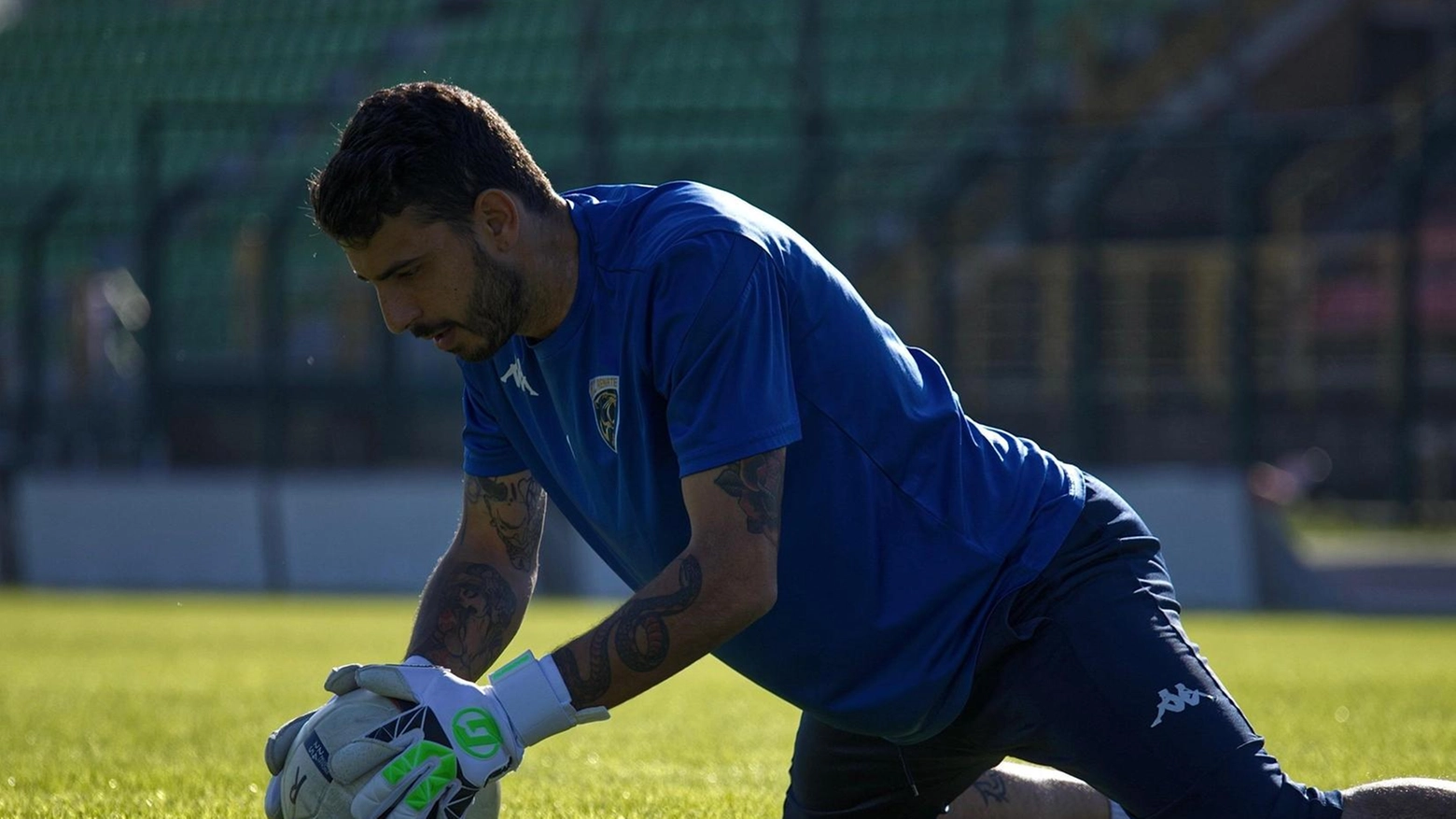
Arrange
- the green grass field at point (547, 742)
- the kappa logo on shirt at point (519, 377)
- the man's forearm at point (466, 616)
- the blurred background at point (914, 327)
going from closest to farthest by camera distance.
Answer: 1. the kappa logo on shirt at point (519, 377)
2. the man's forearm at point (466, 616)
3. the green grass field at point (547, 742)
4. the blurred background at point (914, 327)

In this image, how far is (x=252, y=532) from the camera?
52.2 feet

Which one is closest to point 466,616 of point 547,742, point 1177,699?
point 1177,699

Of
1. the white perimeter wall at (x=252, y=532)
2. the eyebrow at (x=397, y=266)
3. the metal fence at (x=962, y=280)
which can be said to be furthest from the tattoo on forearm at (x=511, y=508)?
the white perimeter wall at (x=252, y=532)

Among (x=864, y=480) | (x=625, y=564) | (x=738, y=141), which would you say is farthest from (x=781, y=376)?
(x=738, y=141)

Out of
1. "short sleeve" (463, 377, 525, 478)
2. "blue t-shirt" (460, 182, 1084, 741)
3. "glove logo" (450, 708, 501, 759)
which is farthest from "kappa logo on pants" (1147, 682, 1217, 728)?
"short sleeve" (463, 377, 525, 478)

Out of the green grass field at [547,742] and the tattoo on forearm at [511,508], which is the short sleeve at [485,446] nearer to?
the tattoo on forearm at [511,508]

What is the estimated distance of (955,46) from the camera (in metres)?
22.1

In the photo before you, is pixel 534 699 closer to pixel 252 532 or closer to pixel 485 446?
pixel 485 446

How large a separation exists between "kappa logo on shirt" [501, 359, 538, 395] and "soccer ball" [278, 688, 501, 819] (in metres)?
0.64

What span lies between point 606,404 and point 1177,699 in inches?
43.7

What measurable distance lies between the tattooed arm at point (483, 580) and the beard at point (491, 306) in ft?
2.17

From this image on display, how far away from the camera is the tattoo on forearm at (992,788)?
4.24 meters

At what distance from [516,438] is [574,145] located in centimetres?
1342

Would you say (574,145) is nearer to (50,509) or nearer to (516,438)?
(50,509)
